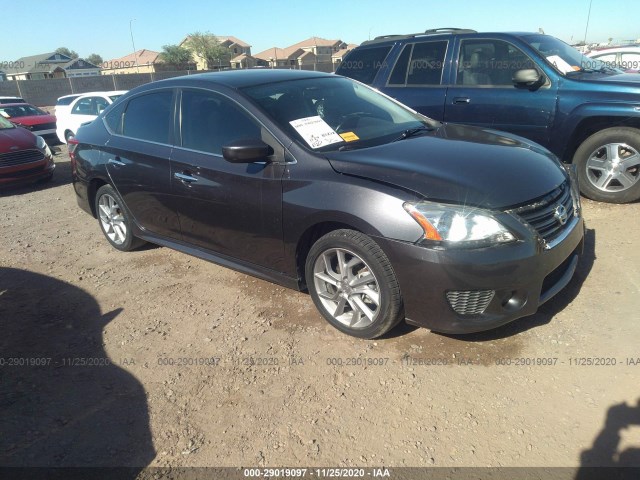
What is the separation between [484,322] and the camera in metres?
2.69

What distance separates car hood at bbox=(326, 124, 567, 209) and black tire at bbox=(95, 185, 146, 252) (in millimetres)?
2608

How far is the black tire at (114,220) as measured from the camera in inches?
183

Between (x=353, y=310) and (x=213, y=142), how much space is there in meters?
1.68

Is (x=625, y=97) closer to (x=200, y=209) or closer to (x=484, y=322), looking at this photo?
(x=484, y=322)

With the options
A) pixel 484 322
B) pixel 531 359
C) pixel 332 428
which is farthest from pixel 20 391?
pixel 531 359

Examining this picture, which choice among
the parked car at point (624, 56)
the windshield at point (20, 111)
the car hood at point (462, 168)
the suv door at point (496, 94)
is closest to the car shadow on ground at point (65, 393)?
the car hood at point (462, 168)

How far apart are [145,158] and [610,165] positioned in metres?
4.70

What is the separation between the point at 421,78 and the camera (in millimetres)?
5965

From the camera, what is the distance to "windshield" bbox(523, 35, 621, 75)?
5.23 metres

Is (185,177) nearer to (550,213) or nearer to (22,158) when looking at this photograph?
(550,213)

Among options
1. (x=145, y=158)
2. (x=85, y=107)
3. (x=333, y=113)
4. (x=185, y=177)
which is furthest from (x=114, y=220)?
(x=85, y=107)

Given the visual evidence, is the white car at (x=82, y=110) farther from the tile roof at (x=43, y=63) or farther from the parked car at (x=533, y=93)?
the tile roof at (x=43, y=63)

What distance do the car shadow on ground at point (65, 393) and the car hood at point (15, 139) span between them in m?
5.49

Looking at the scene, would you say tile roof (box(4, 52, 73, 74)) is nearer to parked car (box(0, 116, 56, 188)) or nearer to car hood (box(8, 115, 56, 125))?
car hood (box(8, 115, 56, 125))
